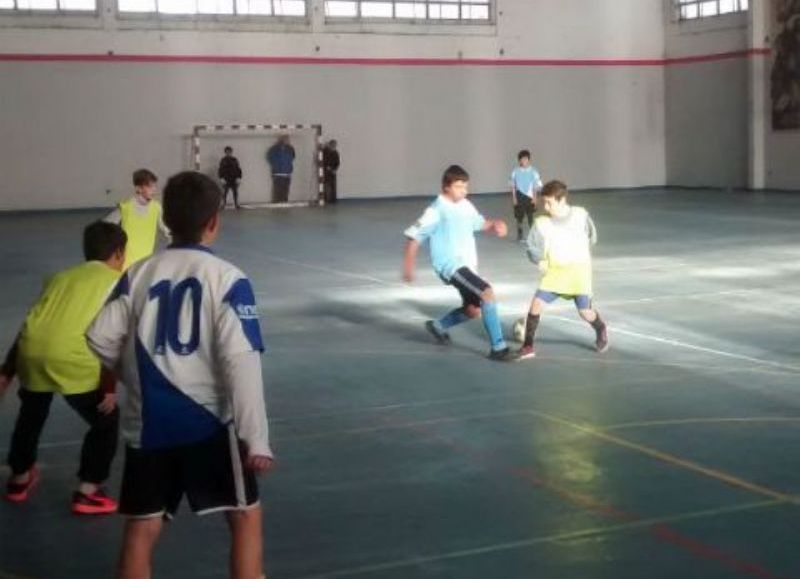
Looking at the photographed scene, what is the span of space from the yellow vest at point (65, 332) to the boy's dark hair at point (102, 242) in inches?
2.1

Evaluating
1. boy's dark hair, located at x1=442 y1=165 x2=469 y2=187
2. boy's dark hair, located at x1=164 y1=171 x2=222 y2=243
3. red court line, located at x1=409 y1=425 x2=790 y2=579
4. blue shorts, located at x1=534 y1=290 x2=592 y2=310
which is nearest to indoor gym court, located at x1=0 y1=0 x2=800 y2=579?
red court line, located at x1=409 y1=425 x2=790 y2=579

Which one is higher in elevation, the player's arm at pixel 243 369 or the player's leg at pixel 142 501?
the player's arm at pixel 243 369

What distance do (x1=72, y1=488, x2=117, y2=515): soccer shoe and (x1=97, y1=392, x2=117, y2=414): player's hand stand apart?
0.49m

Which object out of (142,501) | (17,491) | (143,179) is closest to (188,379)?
(142,501)

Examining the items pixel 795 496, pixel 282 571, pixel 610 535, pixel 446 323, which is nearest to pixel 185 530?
pixel 282 571

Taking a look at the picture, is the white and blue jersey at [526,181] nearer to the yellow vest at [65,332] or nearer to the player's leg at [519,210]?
the player's leg at [519,210]

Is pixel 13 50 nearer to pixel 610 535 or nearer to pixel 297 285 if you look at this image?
pixel 297 285

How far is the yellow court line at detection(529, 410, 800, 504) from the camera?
21.1ft

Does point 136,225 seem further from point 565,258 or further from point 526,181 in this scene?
point 526,181

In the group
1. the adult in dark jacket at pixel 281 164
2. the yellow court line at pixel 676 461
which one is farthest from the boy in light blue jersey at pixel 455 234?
the adult in dark jacket at pixel 281 164

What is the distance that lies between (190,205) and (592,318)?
712 cm

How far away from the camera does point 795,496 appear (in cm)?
636

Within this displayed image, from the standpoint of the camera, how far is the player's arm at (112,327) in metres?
4.24

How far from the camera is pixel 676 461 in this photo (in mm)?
7102
